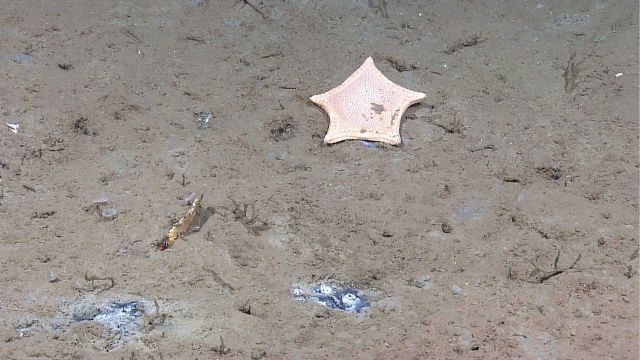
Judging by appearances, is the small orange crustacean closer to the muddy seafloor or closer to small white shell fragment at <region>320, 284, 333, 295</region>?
the muddy seafloor

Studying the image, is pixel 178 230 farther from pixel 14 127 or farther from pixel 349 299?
pixel 14 127

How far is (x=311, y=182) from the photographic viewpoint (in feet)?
13.5

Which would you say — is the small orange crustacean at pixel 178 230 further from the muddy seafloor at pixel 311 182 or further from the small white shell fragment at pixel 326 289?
the small white shell fragment at pixel 326 289

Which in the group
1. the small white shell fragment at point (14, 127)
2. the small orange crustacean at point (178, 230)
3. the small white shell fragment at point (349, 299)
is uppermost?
the small white shell fragment at point (14, 127)

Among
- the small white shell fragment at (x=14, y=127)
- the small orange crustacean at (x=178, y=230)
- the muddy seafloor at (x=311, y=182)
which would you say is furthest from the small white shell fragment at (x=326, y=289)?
the small white shell fragment at (x=14, y=127)

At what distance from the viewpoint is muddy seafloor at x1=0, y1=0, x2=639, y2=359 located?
3.33 metres

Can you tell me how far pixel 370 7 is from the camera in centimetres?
540

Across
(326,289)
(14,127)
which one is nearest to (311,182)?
(326,289)

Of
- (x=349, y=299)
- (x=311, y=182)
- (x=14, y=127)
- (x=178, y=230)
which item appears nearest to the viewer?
(x=349, y=299)

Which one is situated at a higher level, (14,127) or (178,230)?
(14,127)

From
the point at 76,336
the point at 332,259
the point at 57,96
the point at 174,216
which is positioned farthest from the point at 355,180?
the point at 57,96

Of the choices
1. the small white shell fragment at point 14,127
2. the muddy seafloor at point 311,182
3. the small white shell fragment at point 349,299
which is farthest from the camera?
the small white shell fragment at point 14,127

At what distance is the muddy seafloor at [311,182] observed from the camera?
131 inches

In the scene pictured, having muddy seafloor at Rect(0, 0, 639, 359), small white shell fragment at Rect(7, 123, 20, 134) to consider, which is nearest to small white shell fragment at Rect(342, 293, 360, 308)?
muddy seafloor at Rect(0, 0, 639, 359)
